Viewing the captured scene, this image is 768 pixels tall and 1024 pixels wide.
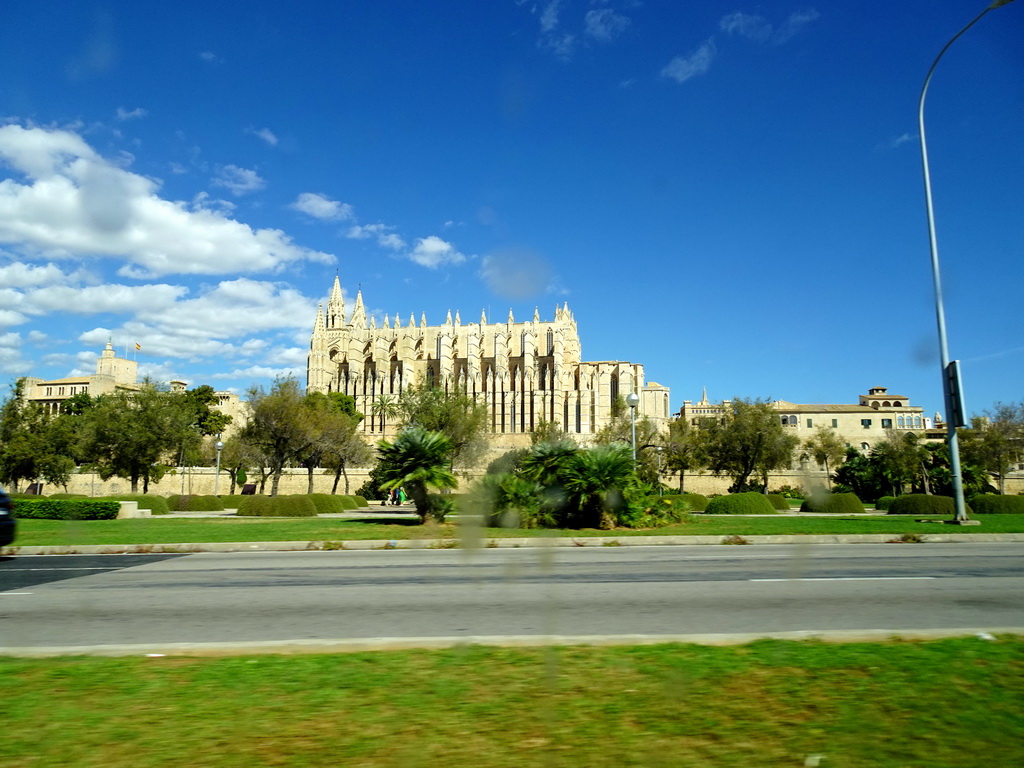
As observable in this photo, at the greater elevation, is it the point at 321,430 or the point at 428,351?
the point at 428,351

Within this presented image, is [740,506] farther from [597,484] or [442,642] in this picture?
[442,642]

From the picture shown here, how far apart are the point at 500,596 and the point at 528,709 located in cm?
394

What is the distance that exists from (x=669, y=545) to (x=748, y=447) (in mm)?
34671

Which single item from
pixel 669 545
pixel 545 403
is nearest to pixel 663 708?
pixel 669 545

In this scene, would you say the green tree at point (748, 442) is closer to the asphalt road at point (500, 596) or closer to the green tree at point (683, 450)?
the green tree at point (683, 450)

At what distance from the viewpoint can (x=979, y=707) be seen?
3631mm

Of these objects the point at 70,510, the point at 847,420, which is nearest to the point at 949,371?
the point at 70,510

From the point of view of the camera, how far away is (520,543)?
14508mm

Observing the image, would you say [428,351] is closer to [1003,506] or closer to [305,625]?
[1003,506]

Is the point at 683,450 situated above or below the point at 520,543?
above

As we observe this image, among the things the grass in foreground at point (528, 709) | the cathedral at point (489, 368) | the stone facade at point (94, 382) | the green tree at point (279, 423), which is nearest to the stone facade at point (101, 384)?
the stone facade at point (94, 382)

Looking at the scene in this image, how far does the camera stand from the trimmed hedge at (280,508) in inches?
1159

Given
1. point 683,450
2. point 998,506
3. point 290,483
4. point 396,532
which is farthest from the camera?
point 290,483

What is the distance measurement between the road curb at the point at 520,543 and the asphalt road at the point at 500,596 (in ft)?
6.12
